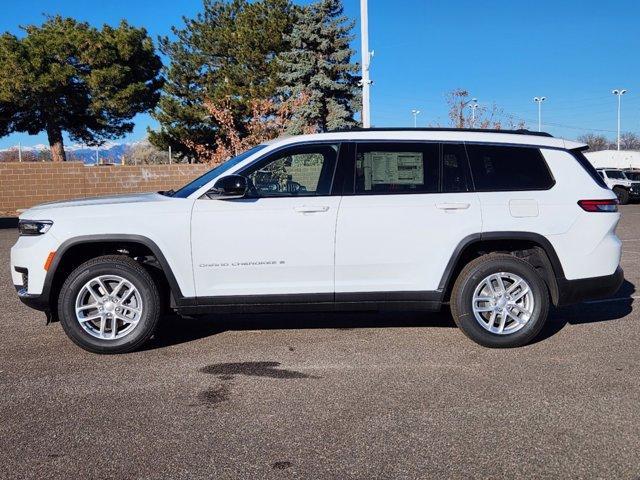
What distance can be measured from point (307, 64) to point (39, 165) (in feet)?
39.0

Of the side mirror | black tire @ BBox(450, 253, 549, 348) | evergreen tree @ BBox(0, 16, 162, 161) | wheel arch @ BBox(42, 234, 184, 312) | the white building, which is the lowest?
black tire @ BBox(450, 253, 549, 348)

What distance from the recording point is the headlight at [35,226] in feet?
18.3

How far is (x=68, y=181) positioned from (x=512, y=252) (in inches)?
873

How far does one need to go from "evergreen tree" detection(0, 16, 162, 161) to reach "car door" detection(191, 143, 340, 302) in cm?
2760

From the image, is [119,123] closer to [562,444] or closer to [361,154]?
[361,154]

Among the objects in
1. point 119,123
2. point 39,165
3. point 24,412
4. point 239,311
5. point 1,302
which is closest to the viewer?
point 24,412

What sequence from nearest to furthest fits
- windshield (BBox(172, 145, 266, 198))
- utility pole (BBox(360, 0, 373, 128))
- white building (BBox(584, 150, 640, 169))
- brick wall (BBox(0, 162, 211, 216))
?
windshield (BBox(172, 145, 266, 198)) < utility pole (BBox(360, 0, 373, 128)) < brick wall (BBox(0, 162, 211, 216)) < white building (BBox(584, 150, 640, 169))

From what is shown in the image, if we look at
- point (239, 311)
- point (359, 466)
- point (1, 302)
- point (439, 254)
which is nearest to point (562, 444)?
point (359, 466)

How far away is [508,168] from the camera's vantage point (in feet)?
19.3

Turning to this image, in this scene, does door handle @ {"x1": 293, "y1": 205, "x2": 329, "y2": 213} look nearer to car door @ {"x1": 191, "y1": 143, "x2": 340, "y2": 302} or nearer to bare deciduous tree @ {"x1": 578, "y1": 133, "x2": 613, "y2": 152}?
car door @ {"x1": 191, "y1": 143, "x2": 340, "y2": 302}

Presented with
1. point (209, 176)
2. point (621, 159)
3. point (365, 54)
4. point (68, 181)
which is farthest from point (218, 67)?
point (621, 159)

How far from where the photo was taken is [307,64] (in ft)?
94.6

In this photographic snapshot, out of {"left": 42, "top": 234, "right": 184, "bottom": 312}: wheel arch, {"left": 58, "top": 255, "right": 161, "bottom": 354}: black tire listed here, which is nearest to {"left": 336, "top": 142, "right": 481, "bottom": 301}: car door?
{"left": 42, "top": 234, "right": 184, "bottom": 312}: wheel arch

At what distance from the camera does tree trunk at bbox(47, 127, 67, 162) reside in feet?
108
